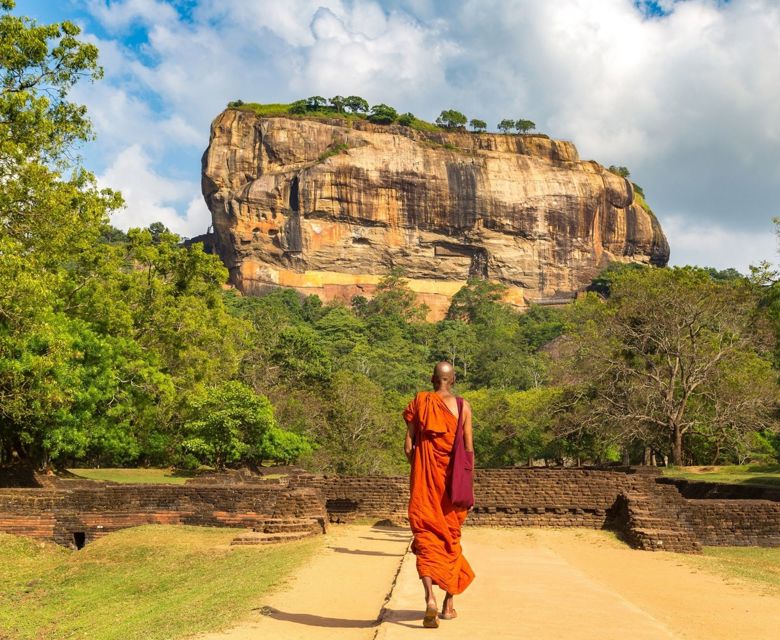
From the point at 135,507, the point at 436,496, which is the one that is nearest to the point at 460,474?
the point at 436,496

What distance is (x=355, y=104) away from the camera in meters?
97.9

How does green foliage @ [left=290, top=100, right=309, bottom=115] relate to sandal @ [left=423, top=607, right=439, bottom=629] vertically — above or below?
above

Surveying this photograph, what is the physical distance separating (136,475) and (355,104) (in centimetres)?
7987

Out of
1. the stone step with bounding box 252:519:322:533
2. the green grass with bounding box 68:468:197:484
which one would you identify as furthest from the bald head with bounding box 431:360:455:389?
the green grass with bounding box 68:468:197:484

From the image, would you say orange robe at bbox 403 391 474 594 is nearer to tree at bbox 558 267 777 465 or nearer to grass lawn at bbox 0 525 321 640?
grass lawn at bbox 0 525 321 640

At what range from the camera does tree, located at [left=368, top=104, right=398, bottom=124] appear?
94062 mm

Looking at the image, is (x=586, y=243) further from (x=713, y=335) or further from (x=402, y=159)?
(x=713, y=335)

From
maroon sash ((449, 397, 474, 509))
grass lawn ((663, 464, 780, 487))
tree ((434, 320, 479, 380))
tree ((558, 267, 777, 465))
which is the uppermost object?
tree ((434, 320, 479, 380))

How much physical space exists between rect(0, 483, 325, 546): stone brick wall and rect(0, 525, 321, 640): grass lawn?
14.0 inches

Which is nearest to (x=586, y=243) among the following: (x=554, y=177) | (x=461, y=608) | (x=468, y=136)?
(x=554, y=177)

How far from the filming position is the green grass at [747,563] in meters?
9.36

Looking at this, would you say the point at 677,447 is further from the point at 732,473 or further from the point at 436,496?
the point at 436,496

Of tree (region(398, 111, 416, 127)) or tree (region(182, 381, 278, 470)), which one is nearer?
tree (region(182, 381, 278, 470))

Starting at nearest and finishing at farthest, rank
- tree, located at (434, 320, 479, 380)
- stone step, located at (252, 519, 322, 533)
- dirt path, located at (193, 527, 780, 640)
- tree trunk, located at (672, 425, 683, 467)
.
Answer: dirt path, located at (193, 527, 780, 640) < stone step, located at (252, 519, 322, 533) < tree trunk, located at (672, 425, 683, 467) < tree, located at (434, 320, 479, 380)
